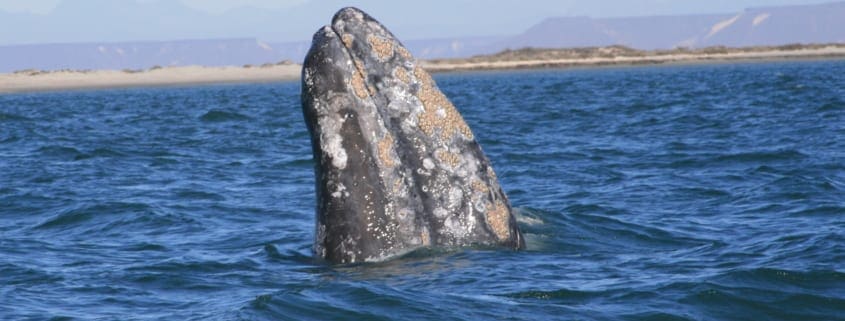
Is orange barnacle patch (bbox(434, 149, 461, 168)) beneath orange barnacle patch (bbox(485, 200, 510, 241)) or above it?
above

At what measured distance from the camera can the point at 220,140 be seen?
1811 cm

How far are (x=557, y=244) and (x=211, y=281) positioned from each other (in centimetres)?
222

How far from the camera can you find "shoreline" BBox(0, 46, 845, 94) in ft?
197

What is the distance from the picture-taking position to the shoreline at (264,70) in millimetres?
59916

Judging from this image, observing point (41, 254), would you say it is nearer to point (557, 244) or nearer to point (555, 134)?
point (557, 244)

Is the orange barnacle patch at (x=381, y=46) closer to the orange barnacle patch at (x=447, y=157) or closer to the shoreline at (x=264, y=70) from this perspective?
the orange barnacle patch at (x=447, y=157)

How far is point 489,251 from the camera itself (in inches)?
262

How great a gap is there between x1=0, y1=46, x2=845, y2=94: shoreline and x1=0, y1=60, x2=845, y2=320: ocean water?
43000 millimetres

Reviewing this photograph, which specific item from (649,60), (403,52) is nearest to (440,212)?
(403,52)

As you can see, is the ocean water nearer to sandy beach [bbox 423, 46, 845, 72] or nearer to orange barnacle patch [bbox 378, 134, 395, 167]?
orange barnacle patch [bbox 378, 134, 395, 167]

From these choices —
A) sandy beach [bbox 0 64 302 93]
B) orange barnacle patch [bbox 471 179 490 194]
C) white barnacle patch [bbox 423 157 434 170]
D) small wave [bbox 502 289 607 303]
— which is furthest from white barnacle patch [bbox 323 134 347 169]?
sandy beach [bbox 0 64 302 93]

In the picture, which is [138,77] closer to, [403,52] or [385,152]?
[403,52]

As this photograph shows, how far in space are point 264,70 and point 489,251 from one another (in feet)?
215

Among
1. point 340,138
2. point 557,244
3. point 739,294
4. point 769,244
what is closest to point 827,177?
point 769,244
